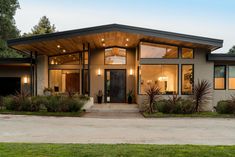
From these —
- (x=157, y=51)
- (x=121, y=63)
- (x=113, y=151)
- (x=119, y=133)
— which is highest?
(x=157, y=51)

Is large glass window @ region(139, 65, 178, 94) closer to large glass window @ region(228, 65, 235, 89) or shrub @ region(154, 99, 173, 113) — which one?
shrub @ region(154, 99, 173, 113)

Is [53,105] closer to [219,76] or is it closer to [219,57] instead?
[219,57]

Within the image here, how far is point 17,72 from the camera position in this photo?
59.5 feet

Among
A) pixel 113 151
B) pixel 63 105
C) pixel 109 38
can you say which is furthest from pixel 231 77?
pixel 113 151

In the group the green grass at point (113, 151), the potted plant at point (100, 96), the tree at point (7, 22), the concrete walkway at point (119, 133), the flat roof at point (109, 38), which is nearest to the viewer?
the green grass at point (113, 151)

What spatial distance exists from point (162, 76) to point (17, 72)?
9279mm

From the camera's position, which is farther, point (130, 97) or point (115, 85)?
point (115, 85)

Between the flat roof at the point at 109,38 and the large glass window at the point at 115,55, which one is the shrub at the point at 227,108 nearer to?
the flat roof at the point at 109,38

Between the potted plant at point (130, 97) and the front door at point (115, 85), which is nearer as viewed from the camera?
the potted plant at point (130, 97)

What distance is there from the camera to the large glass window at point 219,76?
16031 mm

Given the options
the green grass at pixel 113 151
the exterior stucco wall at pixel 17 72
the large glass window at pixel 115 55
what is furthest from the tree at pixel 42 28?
the green grass at pixel 113 151

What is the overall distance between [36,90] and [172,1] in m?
10.9

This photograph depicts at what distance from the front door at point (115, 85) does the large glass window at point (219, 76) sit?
217 inches

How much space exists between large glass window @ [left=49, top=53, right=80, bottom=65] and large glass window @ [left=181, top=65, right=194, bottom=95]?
673cm
